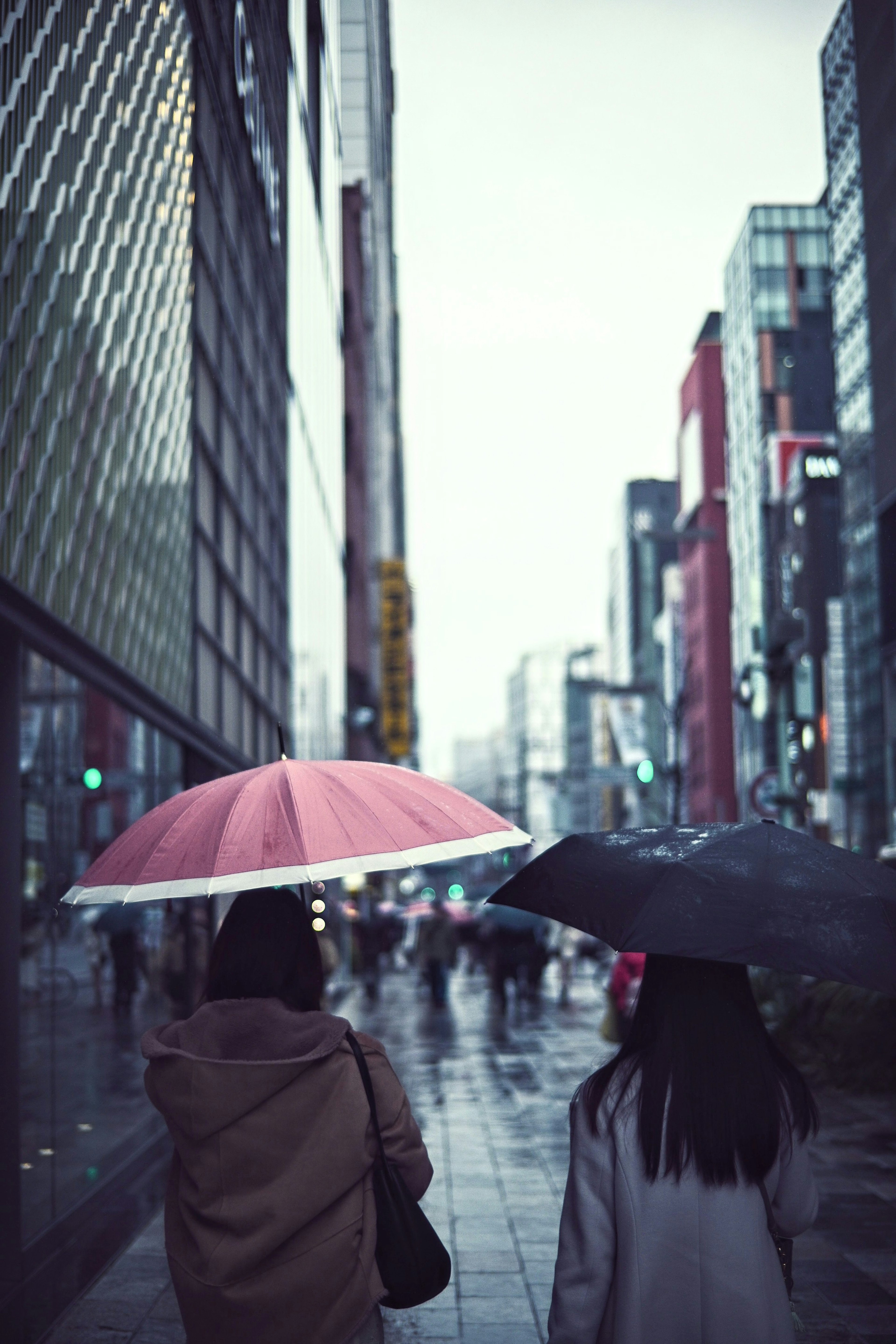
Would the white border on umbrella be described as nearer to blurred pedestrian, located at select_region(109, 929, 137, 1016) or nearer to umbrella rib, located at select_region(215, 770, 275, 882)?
umbrella rib, located at select_region(215, 770, 275, 882)

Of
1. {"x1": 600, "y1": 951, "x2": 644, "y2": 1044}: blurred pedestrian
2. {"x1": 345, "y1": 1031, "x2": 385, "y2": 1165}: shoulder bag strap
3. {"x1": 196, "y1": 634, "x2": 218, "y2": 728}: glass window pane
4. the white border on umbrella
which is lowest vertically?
{"x1": 600, "y1": 951, "x2": 644, "y2": 1044}: blurred pedestrian

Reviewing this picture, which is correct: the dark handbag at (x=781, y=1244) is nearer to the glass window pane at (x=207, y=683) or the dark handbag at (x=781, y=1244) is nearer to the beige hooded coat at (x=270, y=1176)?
the beige hooded coat at (x=270, y=1176)

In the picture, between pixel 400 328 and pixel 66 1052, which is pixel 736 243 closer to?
pixel 400 328

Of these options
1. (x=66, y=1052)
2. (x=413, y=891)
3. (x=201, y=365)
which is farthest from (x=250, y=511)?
(x=413, y=891)

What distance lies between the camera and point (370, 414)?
59969 millimetres

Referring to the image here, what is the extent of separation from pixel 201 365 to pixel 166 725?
13.5 feet

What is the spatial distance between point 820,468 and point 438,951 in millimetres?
40676

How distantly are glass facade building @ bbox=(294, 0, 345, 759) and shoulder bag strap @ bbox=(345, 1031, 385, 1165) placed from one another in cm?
1904

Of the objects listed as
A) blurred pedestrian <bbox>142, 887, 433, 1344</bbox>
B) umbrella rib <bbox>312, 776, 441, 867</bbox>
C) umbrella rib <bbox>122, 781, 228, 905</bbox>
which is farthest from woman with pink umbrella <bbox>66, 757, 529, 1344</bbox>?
umbrella rib <bbox>122, 781, 228, 905</bbox>

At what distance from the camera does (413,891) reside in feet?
411

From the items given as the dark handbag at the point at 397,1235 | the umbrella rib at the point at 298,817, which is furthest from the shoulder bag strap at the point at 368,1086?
the umbrella rib at the point at 298,817

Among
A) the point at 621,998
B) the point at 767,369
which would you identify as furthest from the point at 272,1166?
the point at 767,369

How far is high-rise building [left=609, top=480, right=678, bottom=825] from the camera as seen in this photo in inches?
4456

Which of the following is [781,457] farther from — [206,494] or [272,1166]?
[272,1166]
